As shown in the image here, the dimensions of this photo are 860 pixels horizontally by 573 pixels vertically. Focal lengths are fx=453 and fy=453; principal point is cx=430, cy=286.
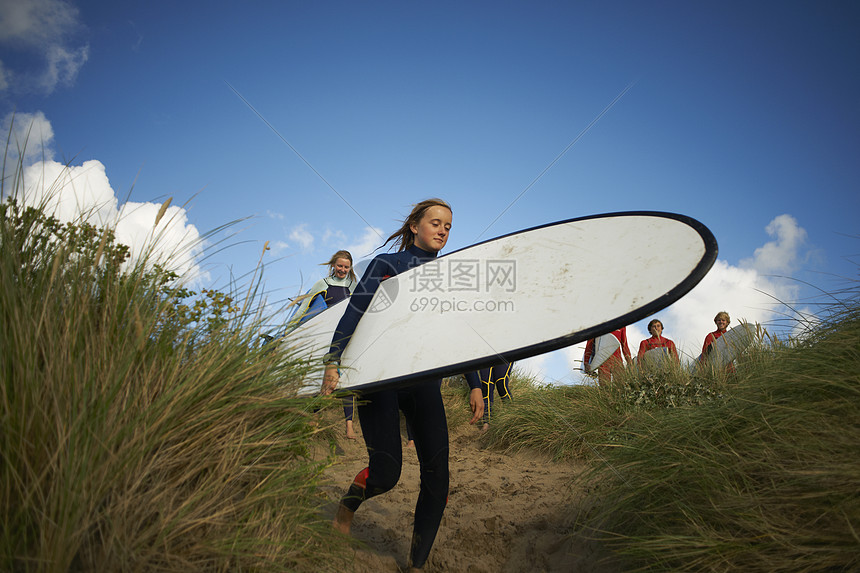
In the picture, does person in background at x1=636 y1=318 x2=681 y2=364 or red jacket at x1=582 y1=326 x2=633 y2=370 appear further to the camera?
red jacket at x1=582 y1=326 x2=633 y2=370

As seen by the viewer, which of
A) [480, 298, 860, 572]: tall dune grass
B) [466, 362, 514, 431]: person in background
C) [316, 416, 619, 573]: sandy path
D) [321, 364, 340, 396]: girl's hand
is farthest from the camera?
[466, 362, 514, 431]: person in background

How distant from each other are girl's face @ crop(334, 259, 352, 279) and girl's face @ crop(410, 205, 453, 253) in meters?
4.21

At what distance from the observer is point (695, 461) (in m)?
2.04

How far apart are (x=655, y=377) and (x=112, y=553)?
5.26 meters

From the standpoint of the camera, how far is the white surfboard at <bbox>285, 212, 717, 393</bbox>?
71.9 inches

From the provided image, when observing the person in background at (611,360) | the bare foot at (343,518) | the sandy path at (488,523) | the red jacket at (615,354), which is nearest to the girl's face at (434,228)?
the sandy path at (488,523)

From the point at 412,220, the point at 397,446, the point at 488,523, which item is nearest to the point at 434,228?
the point at 412,220

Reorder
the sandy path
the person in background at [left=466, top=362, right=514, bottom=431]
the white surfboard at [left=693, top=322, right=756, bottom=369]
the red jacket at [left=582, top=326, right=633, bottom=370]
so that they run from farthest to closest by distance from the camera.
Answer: the person in background at [left=466, top=362, right=514, bottom=431], the red jacket at [left=582, top=326, right=633, bottom=370], the white surfboard at [left=693, top=322, right=756, bottom=369], the sandy path

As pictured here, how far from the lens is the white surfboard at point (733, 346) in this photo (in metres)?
5.08

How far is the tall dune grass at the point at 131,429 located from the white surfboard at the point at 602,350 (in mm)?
5839

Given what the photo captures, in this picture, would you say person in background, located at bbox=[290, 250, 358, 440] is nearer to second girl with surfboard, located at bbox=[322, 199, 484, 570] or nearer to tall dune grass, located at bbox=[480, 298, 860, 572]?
second girl with surfboard, located at bbox=[322, 199, 484, 570]

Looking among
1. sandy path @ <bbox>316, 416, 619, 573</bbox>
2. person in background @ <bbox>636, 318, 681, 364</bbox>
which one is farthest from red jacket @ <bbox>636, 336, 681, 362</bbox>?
sandy path @ <bbox>316, 416, 619, 573</bbox>

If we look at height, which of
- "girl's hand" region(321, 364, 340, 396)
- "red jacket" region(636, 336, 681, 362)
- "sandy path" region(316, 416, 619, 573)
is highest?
"red jacket" region(636, 336, 681, 362)

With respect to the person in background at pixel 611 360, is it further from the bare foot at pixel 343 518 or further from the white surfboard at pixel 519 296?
the bare foot at pixel 343 518
